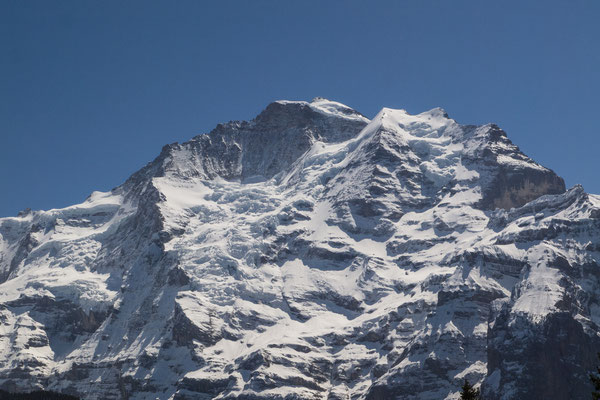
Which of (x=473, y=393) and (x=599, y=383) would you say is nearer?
(x=599, y=383)

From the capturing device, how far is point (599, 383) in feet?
298

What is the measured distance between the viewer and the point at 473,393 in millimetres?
108000

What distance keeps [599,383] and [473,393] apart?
18.9 meters
